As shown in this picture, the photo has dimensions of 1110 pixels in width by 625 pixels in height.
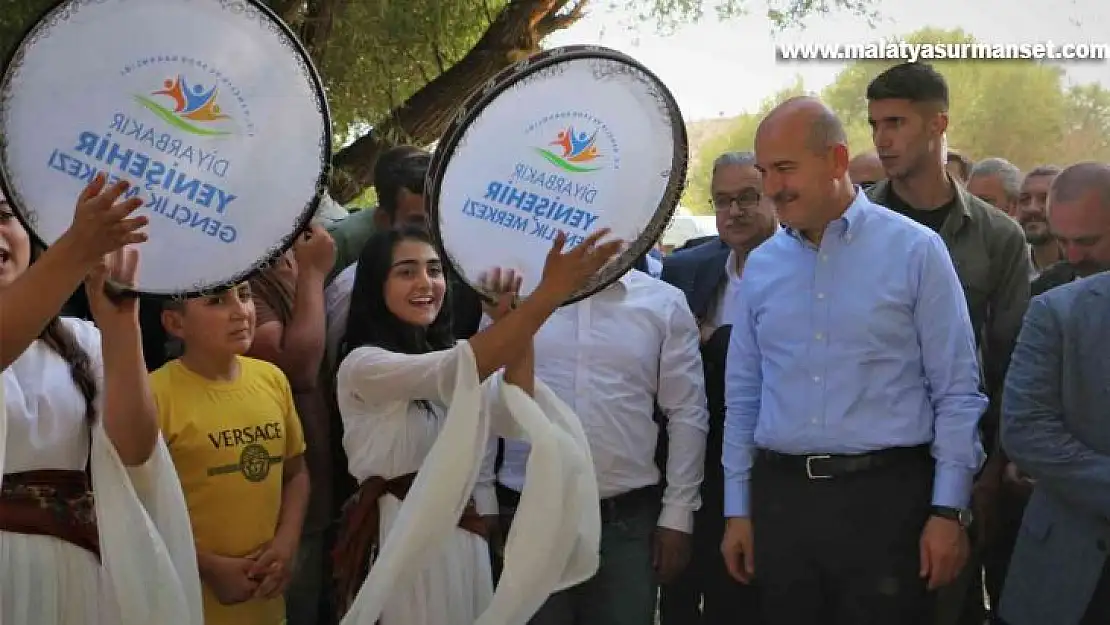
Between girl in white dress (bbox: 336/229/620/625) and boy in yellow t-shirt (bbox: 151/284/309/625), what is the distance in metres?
0.21

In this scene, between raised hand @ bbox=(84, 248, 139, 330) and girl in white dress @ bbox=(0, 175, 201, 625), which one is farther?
girl in white dress @ bbox=(0, 175, 201, 625)

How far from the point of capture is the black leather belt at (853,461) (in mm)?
3307

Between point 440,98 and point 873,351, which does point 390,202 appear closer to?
point 873,351

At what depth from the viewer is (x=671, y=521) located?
3.63m

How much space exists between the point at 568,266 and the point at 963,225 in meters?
1.79

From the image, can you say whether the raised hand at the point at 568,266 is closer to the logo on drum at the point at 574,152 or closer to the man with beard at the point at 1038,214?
the logo on drum at the point at 574,152

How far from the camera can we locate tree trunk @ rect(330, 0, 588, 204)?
8.81 meters

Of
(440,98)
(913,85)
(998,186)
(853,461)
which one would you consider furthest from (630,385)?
(440,98)

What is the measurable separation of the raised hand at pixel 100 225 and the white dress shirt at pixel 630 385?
5.17 ft

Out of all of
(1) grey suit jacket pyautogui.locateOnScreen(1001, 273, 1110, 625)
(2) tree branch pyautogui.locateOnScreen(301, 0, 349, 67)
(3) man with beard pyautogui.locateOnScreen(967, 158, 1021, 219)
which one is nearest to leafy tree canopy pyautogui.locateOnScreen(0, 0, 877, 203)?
(2) tree branch pyautogui.locateOnScreen(301, 0, 349, 67)

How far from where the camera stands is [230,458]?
3.24 metres

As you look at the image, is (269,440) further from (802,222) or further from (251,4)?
(802,222)

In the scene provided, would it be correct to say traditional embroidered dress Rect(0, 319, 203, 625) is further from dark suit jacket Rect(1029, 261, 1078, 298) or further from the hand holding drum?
dark suit jacket Rect(1029, 261, 1078, 298)

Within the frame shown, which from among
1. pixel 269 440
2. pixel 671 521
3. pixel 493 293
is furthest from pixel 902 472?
pixel 269 440
